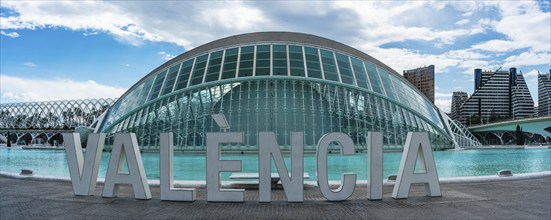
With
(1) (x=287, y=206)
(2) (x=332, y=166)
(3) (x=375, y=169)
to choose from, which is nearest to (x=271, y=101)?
(2) (x=332, y=166)

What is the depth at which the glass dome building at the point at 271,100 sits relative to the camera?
119ft

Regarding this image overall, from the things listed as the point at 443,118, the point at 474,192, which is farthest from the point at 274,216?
the point at 443,118

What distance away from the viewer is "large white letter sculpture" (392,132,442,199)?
11805 millimetres

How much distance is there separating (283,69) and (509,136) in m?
118

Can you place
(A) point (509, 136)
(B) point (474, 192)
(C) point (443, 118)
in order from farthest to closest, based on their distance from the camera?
1. (A) point (509, 136)
2. (C) point (443, 118)
3. (B) point (474, 192)

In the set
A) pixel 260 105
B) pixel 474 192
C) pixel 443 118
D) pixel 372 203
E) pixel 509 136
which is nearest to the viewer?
pixel 372 203

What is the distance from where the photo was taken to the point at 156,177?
1820cm

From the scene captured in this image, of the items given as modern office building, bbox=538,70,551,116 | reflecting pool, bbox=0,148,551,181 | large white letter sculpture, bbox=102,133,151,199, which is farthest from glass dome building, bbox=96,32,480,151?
modern office building, bbox=538,70,551,116

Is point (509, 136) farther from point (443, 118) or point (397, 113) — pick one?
point (397, 113)

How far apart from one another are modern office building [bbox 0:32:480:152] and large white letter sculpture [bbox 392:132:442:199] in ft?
76.1

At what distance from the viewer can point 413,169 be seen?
1180cm

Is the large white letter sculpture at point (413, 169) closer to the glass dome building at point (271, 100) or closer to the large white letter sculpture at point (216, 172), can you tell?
the large white letter sculpture at point (216, 172)

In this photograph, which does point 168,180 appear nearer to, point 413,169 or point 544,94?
point 413,169

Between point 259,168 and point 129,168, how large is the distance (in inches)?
137
